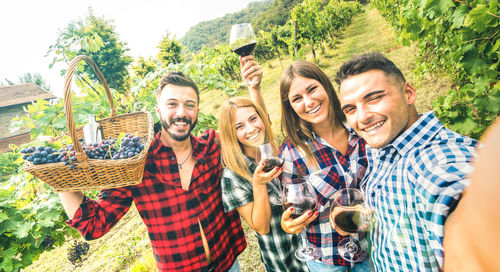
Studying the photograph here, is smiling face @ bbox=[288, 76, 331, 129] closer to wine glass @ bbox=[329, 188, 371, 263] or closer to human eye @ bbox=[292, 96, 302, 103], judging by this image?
human eye @ bbox=[292, 96, 302, 103]

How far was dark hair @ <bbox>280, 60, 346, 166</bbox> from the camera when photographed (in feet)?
6.02

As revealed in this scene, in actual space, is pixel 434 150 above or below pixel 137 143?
below

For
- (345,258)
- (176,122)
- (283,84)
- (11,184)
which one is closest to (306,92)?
(283,84)

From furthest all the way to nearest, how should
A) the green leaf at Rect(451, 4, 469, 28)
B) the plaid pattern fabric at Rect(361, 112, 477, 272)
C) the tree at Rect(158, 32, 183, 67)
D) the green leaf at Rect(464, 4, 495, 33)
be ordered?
1. the tree at Rect(158, 32, 183, 67)
2. the green leaf at Rect(451, 4, 469, 28)
3. the green leaf at Rect(464, 4, 495, 33)
4. the plaid pattern fabric at Rect(361, 112, 477, 272)

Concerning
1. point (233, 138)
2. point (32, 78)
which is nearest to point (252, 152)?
point (233, 138)

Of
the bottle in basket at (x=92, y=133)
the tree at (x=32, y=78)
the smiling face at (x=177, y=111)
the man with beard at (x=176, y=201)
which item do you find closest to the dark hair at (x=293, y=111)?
the man with beard at (x=176, y=201)

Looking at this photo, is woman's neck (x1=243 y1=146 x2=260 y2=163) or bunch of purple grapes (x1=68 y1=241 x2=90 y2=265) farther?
bunch of purple grapes (x1=68 y1=241 x2=90 y2=265)

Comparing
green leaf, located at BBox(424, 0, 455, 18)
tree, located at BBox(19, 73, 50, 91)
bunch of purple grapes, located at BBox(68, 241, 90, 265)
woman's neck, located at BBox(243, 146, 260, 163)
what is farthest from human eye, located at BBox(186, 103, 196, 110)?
tree, located at BBox(19, 73, 50, 91)

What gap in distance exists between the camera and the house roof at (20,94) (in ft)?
70.3

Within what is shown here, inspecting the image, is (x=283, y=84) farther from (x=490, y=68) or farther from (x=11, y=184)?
(x=11, y=184)

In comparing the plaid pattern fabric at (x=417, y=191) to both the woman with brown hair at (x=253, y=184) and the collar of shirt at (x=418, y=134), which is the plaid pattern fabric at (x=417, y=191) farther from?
the woman with brown hair at (x=253, y=184)

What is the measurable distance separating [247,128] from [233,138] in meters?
0.16

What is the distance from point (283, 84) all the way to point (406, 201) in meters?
1.28

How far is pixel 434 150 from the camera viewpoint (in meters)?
0.98
